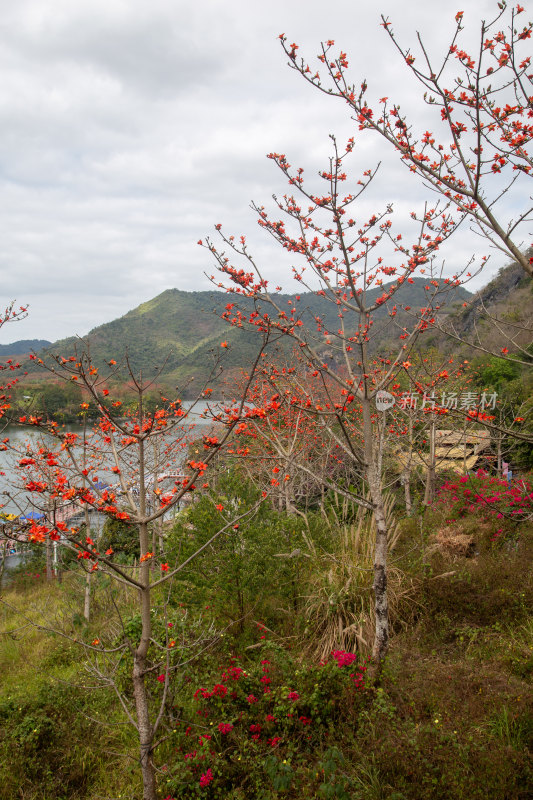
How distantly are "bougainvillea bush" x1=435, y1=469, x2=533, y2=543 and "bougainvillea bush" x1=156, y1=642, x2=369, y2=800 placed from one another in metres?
2.77

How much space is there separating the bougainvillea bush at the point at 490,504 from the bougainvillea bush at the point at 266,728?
277 cm

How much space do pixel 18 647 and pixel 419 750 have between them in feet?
19.3

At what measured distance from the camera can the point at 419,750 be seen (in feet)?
9.06

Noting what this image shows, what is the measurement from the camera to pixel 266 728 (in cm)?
323

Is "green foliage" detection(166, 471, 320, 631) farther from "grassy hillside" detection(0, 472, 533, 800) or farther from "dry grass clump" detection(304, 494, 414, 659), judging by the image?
"dry grass clump" detection(304, 494, 414, 659)

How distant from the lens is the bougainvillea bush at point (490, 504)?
5754 mm

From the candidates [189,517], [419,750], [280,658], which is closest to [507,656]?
[419,750]

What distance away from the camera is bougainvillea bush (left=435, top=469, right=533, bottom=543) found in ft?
18.9

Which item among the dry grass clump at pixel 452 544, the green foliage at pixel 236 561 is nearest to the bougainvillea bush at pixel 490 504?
the dry grass clump at pixel 452 544

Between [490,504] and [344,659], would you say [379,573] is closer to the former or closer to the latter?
[344,659]

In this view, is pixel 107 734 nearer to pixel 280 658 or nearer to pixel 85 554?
pixel 280 658
